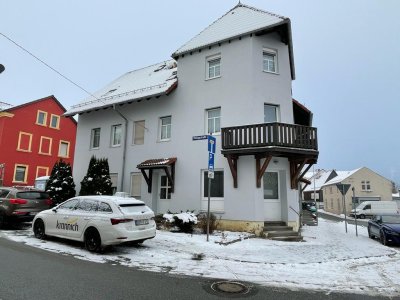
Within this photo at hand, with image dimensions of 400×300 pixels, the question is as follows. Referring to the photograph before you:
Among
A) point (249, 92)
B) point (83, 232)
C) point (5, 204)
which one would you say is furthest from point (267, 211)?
point (5, 204)

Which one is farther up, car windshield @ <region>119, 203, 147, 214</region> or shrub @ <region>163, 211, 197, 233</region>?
car windshield @ <region>119, 203, 147, 214</region>

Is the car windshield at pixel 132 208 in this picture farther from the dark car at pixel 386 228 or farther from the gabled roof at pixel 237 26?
the dark car at pixel 386 228

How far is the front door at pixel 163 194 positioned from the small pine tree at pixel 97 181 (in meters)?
2.68

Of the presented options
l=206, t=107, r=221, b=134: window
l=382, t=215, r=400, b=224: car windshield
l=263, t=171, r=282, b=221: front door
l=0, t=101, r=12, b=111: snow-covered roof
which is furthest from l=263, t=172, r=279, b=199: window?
l=0, t=101, r=12, b=111: snow-covered roof

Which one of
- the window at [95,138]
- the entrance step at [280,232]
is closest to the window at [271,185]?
the entrance step at [280,232]

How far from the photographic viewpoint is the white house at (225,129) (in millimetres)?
13914

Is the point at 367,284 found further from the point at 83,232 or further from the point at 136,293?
the point at 83,232

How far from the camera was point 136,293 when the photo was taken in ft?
18.0

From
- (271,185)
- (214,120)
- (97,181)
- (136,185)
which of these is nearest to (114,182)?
(136,185)

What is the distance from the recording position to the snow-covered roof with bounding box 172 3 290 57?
15.4 m

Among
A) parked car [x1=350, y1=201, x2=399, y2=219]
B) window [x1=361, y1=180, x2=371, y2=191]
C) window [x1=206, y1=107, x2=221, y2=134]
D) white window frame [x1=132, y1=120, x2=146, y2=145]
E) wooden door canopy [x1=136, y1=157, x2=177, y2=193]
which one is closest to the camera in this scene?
window [x1=206, y1=107, x2=221, y2=134]

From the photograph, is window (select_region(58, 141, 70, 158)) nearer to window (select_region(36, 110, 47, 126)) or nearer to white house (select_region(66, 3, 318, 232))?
window (select_region(36, 110, 47, 126))

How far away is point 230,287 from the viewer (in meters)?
6.18

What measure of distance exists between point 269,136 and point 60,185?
12.2 meters
